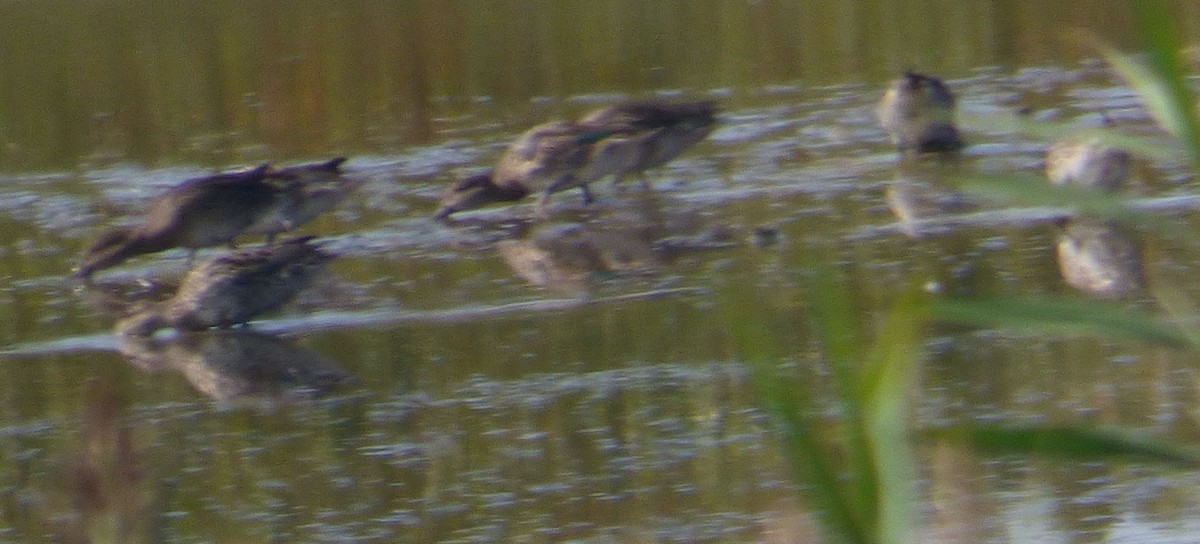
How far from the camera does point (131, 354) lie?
21.8ft

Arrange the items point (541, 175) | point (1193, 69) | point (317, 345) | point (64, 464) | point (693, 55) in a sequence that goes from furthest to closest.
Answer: point (693, 55)
point (1193, 69)
point (541, 175)
point (317, 345)
point (64, 464)

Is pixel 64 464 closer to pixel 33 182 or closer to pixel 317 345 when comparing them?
pixel 317 345

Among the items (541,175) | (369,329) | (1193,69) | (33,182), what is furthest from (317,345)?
(1193,69)

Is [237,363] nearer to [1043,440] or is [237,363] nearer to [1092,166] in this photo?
[1092,166]

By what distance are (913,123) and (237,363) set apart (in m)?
3.92

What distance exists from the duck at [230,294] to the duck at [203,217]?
1.33 meters

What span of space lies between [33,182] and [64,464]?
562 cm

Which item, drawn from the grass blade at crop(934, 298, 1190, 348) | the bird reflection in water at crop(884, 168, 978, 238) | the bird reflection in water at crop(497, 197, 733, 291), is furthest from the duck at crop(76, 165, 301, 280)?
the grass blade at crop(934, 298, 1190, 348)

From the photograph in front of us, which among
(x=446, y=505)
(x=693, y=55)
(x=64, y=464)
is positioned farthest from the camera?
(x=693, y=55)

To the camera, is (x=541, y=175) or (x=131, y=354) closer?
(x=131, y=354)

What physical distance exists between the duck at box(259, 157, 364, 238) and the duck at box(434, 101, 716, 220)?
548mm

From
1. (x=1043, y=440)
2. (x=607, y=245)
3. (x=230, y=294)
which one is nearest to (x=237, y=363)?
(x=230, y=294)

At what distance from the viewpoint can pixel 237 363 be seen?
20.8 feet

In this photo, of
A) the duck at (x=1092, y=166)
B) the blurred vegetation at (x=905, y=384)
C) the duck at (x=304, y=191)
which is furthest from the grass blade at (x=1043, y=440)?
the duck at (x=304, y=191)
